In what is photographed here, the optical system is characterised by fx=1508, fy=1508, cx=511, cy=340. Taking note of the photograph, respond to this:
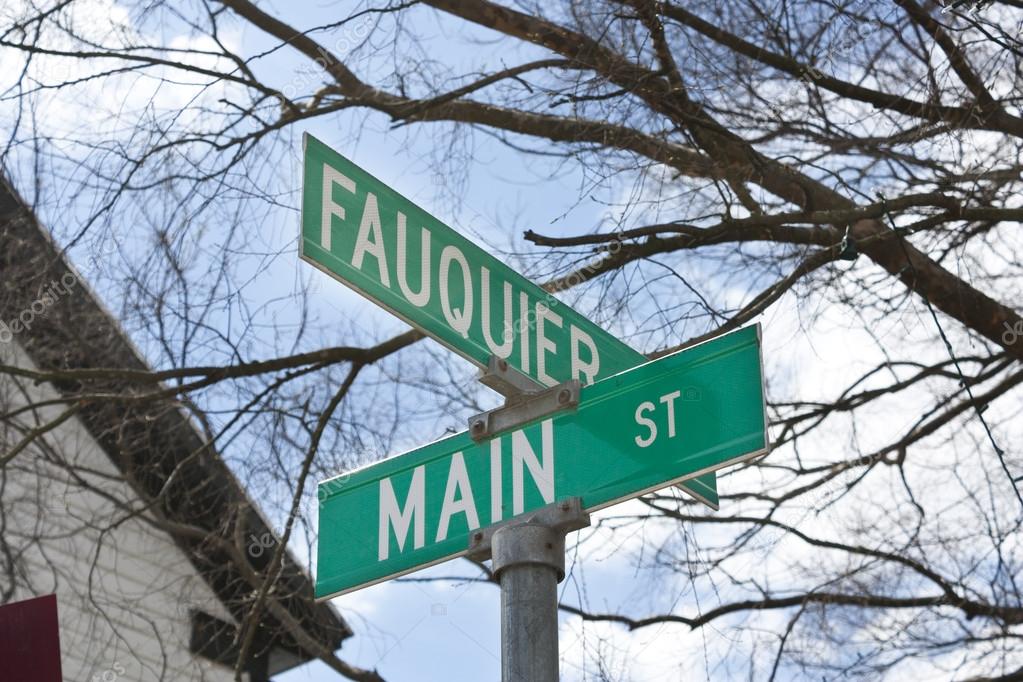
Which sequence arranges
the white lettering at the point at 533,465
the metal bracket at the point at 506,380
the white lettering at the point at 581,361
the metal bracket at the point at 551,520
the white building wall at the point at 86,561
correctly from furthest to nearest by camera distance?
1. the white building wall at the point at 86,561
2. the white lettering at the point at 581,361
3. the metal bracket at the point at 506,380
4. the white lettering at the point at 533,465
5. the metal bracket at the point at 551,520

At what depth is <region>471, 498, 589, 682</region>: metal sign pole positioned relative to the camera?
3.01 metres

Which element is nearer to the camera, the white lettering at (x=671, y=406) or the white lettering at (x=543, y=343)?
the white lettering at (x=671, y=406)

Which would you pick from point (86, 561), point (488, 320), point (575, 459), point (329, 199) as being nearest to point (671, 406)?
point (575, 459)

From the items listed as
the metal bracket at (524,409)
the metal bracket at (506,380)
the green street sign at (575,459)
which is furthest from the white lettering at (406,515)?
the metal bracket at (506,380)

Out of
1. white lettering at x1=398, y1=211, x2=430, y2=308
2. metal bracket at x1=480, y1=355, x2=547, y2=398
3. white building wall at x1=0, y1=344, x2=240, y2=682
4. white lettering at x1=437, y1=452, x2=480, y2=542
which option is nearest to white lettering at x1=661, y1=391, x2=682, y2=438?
metal bracket at x1=480, y1=355, x2=547, y2=398

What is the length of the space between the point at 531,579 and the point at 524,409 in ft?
1.86

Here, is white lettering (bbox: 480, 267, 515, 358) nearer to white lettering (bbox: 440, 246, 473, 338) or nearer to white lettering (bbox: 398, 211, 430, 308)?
white lettering (bbox: 440, 246, 473, 338)

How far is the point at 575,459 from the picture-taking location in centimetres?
344

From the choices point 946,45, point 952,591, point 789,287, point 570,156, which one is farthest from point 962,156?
point 952,591

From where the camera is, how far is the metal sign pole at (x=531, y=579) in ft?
9.87

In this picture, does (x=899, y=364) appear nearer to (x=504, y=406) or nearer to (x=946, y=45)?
(x=946, y=45)

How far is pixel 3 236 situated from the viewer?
7496mm

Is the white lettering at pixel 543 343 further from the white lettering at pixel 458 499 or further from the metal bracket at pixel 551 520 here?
the metal bracket at pixel 551 520

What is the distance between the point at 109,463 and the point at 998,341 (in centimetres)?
625
